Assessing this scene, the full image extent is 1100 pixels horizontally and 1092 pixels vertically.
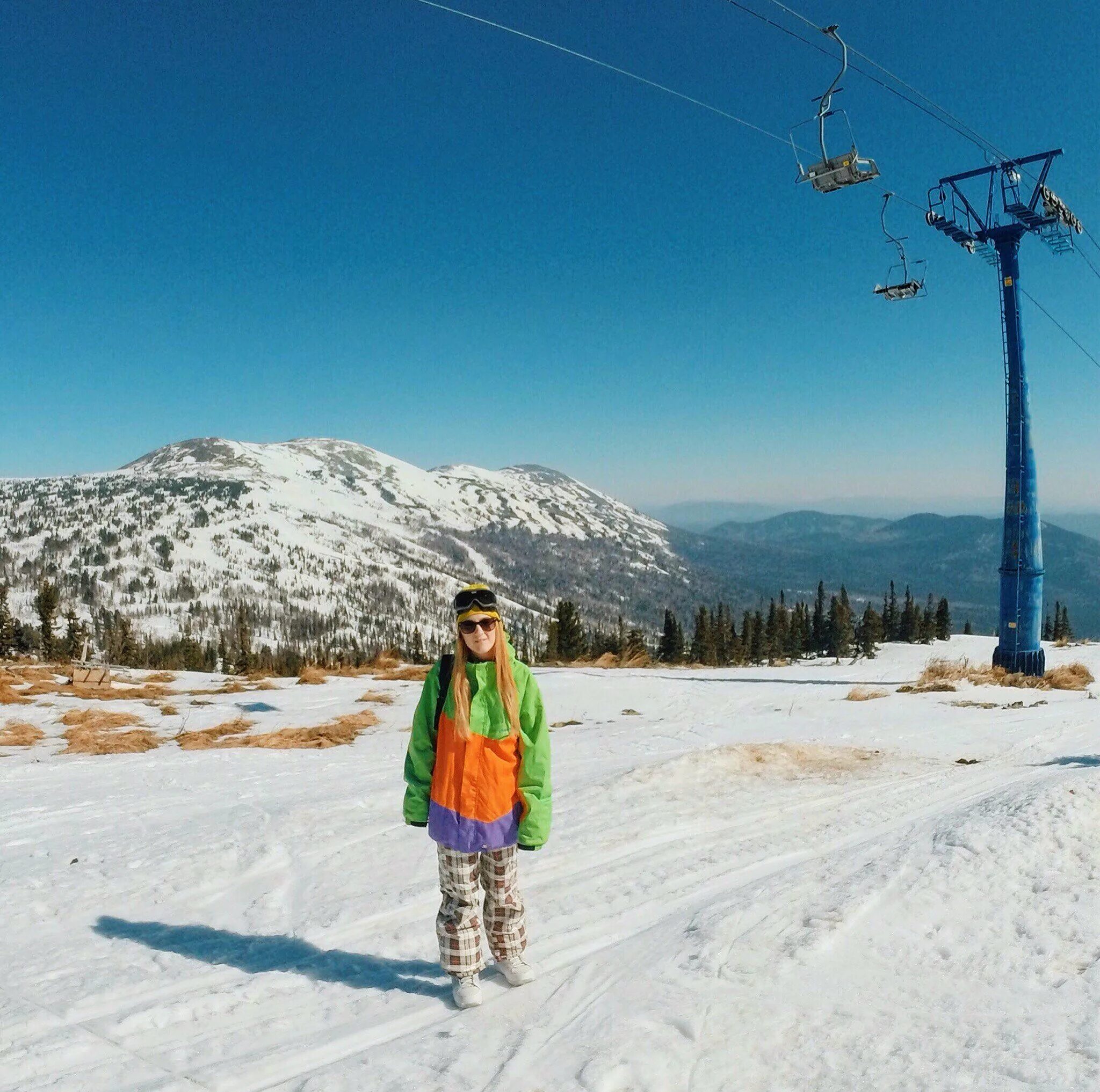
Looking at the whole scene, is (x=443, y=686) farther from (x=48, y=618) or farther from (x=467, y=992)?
(x=48, y=618)

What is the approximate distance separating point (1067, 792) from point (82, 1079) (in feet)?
23.6

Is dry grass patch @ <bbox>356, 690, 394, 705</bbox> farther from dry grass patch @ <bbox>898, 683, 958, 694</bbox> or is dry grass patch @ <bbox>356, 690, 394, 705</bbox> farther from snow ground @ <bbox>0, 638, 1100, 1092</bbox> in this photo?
dry grass patch @ <bbox>898, 683, 958, 694</bbox>

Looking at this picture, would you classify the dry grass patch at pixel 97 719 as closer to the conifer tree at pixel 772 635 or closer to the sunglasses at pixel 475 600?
the sunglasses at pixel 475 600

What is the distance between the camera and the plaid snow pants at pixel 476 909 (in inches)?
163

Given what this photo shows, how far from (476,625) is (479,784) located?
0.92 meters

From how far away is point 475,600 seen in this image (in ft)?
14.1

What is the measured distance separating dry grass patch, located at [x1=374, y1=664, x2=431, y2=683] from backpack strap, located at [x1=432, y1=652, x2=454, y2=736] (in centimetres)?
1537

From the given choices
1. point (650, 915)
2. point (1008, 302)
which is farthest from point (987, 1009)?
point (1008, 302)

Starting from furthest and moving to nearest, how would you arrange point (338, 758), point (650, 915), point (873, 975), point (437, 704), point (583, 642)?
1. point (583, 642)
2. point (338, 758)
3. point (650, 915)
4. point (437, 704)
5. point (873, 975)

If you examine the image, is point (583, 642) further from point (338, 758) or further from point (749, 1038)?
point (749, 1038)

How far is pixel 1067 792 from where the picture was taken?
614 centimetres

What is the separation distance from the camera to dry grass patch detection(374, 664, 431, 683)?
2003cm

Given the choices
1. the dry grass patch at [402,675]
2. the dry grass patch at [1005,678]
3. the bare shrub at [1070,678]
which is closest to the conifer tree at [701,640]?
the bare shrub at [1070,678]

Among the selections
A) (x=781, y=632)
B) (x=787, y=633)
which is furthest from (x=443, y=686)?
(x=787, y=633)
